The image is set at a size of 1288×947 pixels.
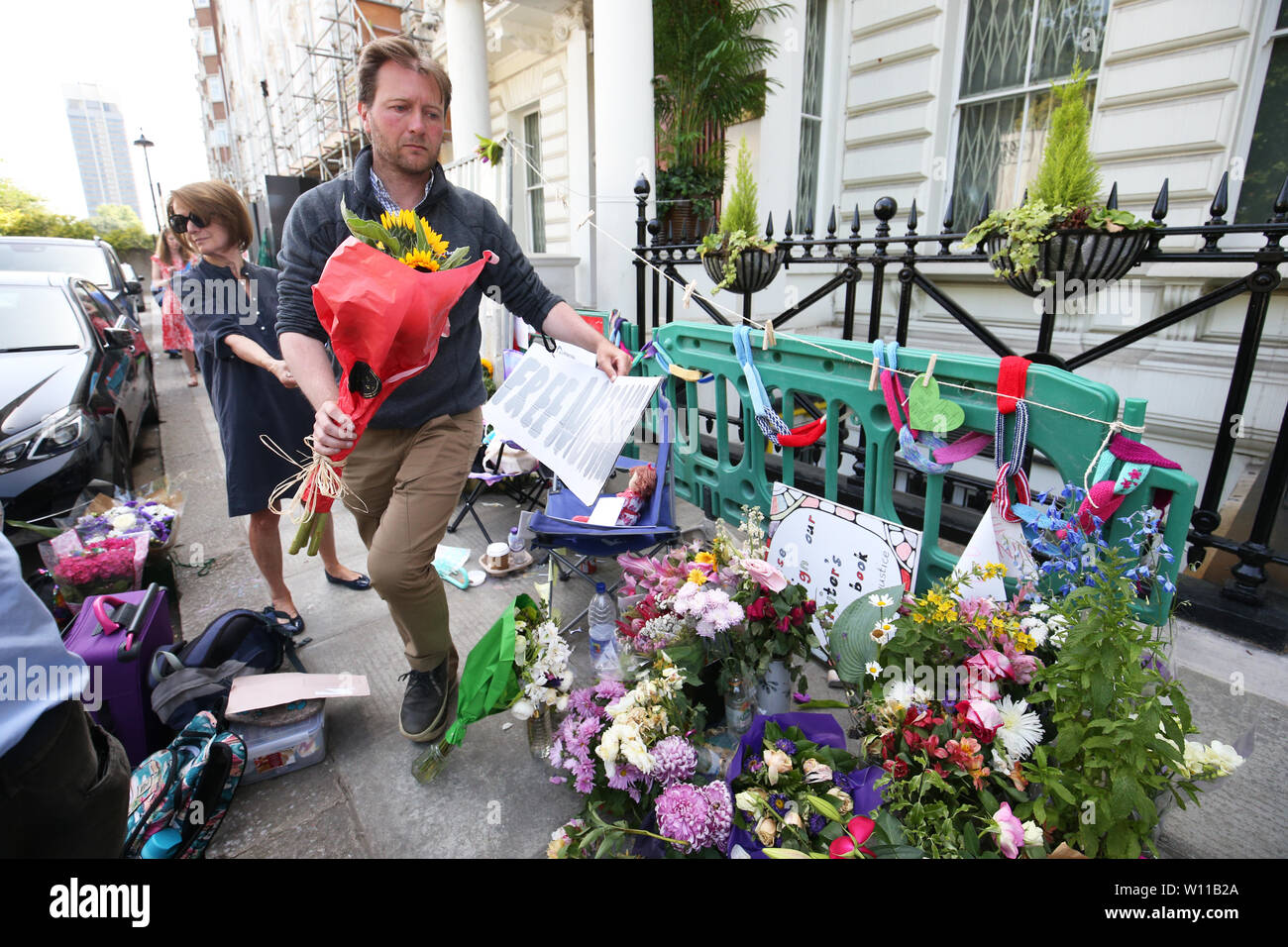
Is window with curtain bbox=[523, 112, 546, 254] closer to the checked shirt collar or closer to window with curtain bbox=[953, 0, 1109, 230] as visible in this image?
window with curtain bbox=[953, 0, 1109, 230]

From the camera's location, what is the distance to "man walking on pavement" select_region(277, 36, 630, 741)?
205cm

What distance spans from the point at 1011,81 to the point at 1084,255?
4.57 m

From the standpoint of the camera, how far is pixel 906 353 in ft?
8.14

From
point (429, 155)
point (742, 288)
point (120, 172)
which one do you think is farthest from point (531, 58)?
point (120, 172)

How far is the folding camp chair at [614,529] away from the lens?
9.72 feet

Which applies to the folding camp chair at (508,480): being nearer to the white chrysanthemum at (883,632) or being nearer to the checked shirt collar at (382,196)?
the checked shirt collar at (382,196)

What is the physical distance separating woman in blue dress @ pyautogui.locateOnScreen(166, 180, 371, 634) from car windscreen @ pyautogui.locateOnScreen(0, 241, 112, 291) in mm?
5886

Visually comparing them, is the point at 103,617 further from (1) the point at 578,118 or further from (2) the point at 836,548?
(1) the point at 578,118

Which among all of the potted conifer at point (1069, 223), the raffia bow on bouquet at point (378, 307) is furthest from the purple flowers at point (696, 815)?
the potted conifer at point (1069, 223)

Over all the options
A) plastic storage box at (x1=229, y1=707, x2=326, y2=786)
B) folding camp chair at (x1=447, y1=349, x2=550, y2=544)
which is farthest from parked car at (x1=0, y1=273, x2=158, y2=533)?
plastic storage box at (x1=229, y1=707, x2=326, y2=786)

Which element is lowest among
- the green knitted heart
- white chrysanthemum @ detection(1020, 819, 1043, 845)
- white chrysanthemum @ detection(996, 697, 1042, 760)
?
white chrysanthemum @ detection(1020, 819, 1043, 845)

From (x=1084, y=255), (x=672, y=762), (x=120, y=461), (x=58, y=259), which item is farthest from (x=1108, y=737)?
(x=58, y=259)

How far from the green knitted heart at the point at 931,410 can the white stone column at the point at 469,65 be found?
7.52m

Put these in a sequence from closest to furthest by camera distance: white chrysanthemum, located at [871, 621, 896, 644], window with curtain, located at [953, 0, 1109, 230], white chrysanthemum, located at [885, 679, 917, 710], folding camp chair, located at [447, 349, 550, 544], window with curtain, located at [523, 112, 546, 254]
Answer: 1. white chrysanthemum, located at [885, 679, 917, 710]
2. white chrysanthemum, located at [871, 621, 896, 644]
3. folding camp chair, located at [447, 349, 550, 544]
4. window with curtain, located at [953, 0, 1109, 230]
5. window with curtain, located at [523, 112, 546, 254]
